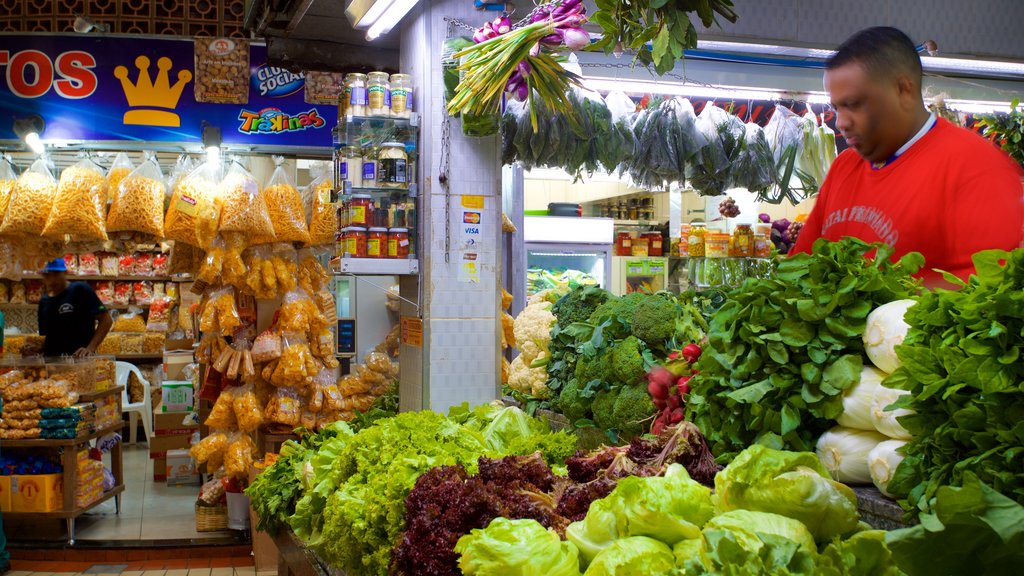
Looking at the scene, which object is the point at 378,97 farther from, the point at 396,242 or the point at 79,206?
the point at 79,206

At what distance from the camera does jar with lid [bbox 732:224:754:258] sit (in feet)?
A: 20.7

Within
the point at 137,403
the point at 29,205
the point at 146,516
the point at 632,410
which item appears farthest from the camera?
the point at 137,403

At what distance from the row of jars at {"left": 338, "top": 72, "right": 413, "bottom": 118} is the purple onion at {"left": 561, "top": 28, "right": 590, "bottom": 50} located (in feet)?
4.60

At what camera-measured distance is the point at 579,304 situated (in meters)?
3.48

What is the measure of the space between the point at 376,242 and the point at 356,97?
74cm

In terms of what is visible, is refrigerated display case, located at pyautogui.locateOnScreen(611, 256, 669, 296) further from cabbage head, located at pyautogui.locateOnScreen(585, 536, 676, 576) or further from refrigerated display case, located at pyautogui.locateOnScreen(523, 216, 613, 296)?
cabbage head, located at pyautogui.locateOnScreen(585, 536, 676, 576)

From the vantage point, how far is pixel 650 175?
15.7 ft

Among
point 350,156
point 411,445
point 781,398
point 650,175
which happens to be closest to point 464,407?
point 411,445

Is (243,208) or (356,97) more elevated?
(356,97)

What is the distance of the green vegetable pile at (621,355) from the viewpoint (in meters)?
2.66

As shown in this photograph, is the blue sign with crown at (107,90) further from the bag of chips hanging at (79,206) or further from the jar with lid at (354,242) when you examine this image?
the jar with lid at (354,242)

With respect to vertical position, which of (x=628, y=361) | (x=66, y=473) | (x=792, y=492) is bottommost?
(x=66, y=473)

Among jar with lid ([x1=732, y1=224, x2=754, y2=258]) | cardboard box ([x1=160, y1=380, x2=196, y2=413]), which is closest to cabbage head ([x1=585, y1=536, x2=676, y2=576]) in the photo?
jar with lid ([x1=732, y1=224, x2=754, y2=258])

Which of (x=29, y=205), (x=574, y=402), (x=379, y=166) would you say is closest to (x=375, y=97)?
(x=379, y=166)
